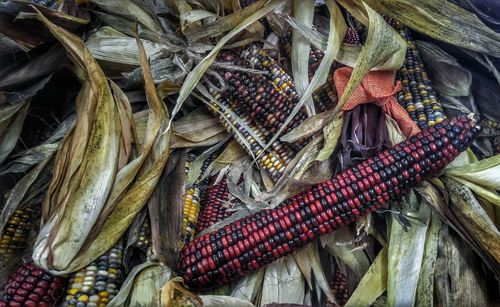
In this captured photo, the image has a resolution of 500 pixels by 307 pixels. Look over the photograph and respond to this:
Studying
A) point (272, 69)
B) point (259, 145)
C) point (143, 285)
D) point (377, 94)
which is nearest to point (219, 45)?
point (272, 69)

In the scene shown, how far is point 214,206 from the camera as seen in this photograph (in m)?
1.35

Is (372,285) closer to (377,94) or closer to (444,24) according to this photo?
(377,94)

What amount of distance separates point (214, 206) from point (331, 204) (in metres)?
0.38

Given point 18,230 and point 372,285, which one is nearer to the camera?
point 372,285

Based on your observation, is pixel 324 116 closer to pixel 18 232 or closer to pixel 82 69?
pixel 82 69

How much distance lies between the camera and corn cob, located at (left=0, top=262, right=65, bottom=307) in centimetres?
112

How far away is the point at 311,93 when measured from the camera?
124 centimetres

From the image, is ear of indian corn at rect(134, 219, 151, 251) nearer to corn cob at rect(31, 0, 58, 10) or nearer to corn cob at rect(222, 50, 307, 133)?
corn cob at rect(222, 50, 307, 133)

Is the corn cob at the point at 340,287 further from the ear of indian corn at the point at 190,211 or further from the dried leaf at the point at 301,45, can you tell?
the dried leaf at the point at 301,45

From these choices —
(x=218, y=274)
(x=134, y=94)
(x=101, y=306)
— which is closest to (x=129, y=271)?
(x=101, y=306)

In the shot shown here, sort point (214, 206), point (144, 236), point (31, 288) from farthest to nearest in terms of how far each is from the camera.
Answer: point (214, 206) < point (144, 236) < point (31, 288)

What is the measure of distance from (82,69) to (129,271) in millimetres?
593

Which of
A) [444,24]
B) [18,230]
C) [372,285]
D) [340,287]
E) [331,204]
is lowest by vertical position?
[18,230]

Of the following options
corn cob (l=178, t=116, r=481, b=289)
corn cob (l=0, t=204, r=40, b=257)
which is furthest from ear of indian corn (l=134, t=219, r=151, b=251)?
corn cob (l=0, t=204, r=40, b=257)
